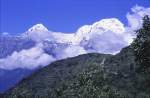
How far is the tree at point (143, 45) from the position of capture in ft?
285

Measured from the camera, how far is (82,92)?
291ft

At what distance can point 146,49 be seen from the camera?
284 feet

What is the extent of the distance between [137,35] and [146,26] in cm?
256

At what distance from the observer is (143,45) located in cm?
8694

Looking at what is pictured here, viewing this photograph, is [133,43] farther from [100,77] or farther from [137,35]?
[100,77]

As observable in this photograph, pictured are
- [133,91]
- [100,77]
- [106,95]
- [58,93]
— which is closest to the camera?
[106,95]

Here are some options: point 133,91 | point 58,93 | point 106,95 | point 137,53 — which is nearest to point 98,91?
point 106,95

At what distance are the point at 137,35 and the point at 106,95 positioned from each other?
44.8 feet

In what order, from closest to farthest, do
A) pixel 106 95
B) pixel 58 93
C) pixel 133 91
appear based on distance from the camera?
pixel 106 95
pixel 58 93
pixel 133 91


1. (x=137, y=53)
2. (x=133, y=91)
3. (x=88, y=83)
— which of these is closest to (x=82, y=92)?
(x=88, y=83)

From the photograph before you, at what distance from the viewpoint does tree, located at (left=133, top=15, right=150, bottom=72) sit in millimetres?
86787

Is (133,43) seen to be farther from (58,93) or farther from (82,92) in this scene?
(58,93)

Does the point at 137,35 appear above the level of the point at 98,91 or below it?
above

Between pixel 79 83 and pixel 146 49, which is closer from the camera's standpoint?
pixel 146 49
